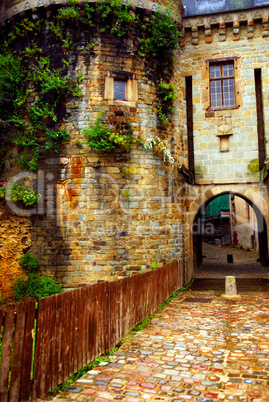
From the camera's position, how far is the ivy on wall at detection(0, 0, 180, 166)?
9195 millimetres

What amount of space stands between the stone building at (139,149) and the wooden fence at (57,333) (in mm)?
3444

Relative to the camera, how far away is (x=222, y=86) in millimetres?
11500

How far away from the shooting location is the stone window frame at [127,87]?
9391 millimetres

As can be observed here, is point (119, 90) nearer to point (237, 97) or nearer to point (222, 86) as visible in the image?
point (222, 86)

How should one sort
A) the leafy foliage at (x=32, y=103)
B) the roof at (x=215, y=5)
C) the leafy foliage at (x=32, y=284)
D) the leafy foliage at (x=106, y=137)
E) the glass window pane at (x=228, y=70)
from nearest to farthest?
the leafy foliage at (x=32, y=284), the leafy foliage at (x=106, y=137), the leafy foliage at (x=32, y=103), the roof at (x=215, y=5), the glass window pane at (x=228, y=70)

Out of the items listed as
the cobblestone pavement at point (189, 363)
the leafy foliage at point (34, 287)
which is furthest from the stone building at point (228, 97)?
the cobblestone pavement at point (189, 363)

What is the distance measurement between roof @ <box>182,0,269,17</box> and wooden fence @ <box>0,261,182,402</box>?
32.7 ft

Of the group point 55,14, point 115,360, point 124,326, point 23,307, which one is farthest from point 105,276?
point 55,14

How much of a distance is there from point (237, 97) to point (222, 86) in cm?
68

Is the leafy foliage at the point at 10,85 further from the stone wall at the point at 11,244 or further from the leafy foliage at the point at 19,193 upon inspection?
the stone wall at the point at 11,244

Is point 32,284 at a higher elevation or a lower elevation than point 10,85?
lower

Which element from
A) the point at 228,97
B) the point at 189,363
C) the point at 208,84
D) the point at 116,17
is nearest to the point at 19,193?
the point at 116,17

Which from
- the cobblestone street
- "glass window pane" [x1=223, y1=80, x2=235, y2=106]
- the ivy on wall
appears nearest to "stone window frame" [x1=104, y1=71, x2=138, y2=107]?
the ivy on wall

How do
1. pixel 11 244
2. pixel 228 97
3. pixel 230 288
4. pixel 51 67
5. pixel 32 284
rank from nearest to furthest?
1. pixel 230 288
2. pixel 32 284
3. pixel 11 244
4. pixel 51 67
5. pixel 228 97
